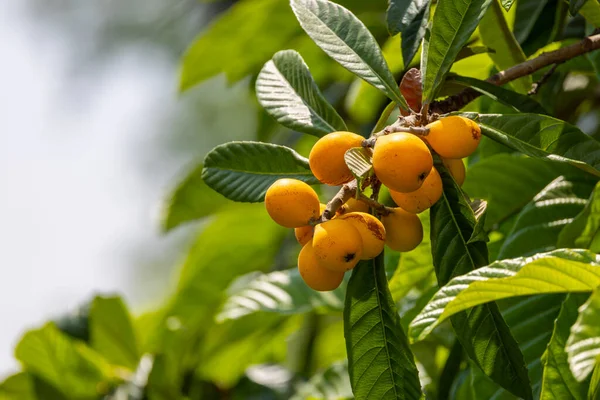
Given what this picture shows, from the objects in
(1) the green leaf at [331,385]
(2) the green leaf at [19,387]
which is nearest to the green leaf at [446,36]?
(1) the green leaf at [331,385]

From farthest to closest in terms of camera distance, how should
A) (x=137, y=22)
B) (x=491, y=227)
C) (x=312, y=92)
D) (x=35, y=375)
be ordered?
1. (x=137, y=22)
2. (x=35, y=375)
3. (x=491, y=227)
4. (x=312, y=92)

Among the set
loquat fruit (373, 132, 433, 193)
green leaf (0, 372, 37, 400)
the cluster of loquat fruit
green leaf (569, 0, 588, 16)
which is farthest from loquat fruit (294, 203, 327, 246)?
green leaf (0, 372, 37, 400)

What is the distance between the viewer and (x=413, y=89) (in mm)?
744

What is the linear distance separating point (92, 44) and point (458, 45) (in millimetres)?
4152

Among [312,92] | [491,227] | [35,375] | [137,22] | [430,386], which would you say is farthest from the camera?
[137,22]

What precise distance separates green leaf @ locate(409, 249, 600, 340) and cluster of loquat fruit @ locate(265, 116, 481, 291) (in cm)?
8

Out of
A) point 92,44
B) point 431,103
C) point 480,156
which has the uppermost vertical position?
point 92,44

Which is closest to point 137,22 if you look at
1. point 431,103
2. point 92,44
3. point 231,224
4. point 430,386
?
point 92,44

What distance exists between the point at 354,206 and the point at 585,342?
9.5 inches

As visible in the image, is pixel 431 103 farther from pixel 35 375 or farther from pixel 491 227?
pixel 35 375

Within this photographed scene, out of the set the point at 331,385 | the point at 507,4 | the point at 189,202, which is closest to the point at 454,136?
the point at 507,4

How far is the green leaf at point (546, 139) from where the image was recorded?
676 mm

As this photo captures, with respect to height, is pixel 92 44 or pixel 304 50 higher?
pixel 92 44

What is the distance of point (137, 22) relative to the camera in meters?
4.32
